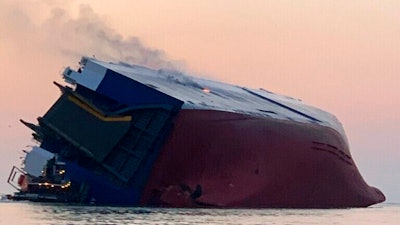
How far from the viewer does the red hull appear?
6384 centimetres

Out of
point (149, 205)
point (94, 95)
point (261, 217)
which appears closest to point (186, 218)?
point (261, 217)

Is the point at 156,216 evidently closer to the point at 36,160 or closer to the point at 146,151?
the point at 146,151

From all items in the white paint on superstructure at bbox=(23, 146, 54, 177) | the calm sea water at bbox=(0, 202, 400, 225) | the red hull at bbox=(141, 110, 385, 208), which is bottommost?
the calm sea water at bbox=(0, 202, 400, 225)

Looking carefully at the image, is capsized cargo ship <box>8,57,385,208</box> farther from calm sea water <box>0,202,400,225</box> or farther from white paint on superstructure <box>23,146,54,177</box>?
calm sea water <box>0,202,400,225</box>

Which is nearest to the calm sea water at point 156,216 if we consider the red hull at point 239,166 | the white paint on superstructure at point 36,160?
the red hull at point 239,166

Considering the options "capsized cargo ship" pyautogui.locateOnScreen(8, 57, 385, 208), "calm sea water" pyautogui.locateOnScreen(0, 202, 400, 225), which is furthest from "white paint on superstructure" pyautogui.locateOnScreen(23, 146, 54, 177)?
"calm sea water" pyautogui.locateOnScreen(0, 202, 400, 225)

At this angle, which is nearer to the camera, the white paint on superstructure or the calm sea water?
the calm sea water

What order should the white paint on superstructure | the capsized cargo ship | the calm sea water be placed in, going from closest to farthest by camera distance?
1. the calm sea water
2. the capsized cargo ship
3. the white paint on superstructure

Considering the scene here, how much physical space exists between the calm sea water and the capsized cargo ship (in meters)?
1.65

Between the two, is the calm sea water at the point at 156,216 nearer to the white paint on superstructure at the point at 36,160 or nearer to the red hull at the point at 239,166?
the red hull at the point at 239,166

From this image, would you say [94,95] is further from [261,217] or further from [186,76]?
[186,76]

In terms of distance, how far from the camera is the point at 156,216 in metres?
54.0

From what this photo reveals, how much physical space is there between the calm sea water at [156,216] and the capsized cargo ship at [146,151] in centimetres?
165

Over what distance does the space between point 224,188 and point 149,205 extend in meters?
5.32
